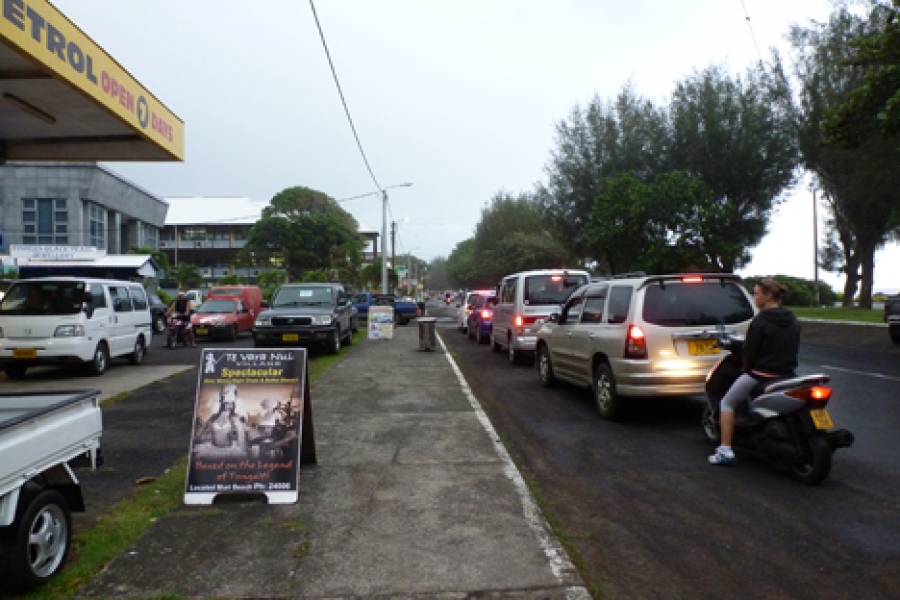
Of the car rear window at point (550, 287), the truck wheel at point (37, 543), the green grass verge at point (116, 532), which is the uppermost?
the car rear window at point (550, 287)

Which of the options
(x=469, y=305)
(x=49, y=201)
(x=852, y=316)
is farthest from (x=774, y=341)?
(x=49, y=201)

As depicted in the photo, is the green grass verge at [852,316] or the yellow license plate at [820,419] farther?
the green grass verge at [852,316]

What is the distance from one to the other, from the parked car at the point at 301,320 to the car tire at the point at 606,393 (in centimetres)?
957

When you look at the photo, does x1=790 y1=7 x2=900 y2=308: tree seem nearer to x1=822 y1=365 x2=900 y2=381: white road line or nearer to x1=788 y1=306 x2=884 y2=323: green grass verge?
x1=788 y1=306 x2=884 y2=323: green grass verge

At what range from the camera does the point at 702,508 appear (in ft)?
17.7

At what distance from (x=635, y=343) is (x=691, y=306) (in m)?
0.78

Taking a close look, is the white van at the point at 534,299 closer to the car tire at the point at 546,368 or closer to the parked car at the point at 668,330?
the car tire at the point at 546,368

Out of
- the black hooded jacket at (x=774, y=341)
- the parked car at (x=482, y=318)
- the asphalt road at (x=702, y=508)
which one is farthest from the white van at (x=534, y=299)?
the black hooded jacket at (x=774, y=341)

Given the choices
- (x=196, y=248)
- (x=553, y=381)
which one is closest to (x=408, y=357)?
(x=553, y=381)

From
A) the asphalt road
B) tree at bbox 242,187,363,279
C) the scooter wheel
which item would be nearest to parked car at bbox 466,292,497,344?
the asphalt road

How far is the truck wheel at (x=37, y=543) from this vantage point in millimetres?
3703

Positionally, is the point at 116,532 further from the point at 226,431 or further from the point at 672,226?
the point at 672,226

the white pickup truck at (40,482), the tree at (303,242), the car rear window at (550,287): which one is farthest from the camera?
the tree at (303,242)

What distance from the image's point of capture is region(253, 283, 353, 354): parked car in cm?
1728
